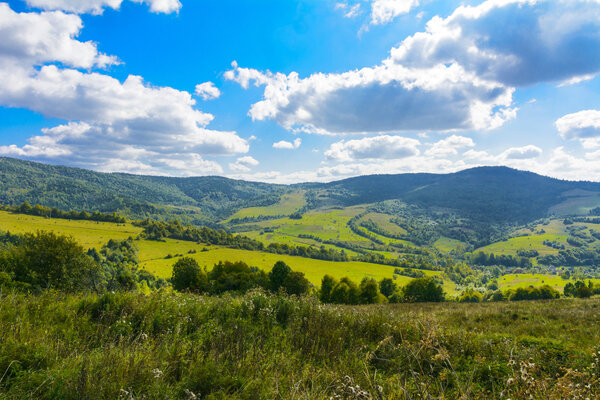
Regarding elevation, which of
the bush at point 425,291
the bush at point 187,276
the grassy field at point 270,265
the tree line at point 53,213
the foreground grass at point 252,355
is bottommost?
the grassy field at point 270,265

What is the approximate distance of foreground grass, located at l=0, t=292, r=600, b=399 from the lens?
10.1 feet

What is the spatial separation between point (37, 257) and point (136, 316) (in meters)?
26.2

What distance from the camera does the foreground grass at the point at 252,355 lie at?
10.1ft

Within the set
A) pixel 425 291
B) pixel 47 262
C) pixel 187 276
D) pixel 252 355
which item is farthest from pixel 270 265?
pixel 252 355

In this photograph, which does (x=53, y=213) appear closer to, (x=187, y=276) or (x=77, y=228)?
(x=77, y=228)

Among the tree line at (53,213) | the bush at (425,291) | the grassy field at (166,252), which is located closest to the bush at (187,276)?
the bush at (425,291)

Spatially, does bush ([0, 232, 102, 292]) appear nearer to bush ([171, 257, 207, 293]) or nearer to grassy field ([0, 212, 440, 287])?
bush ([171, 257, 207, 293])

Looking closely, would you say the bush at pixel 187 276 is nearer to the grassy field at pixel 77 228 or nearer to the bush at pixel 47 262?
the bush at pixel 47 262

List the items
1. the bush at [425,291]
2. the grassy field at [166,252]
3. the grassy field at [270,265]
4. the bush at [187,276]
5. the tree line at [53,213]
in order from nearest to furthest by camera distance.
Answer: the bush at [187,276]
the bush at [425,291]
the grassy field at [270,265]
the grassy field at [166,252]
the tree line at [53,213]

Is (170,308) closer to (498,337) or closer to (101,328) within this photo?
(101,328)

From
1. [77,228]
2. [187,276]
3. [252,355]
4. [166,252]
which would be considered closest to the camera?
[252,355]

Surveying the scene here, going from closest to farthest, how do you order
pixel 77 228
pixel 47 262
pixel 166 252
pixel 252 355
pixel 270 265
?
pixel 252 355, pixel 47 262, pixel 270 265, pixel 166 252, pixel 77 228

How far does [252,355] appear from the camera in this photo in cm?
434

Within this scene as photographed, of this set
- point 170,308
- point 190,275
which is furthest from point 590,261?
point 170,308
